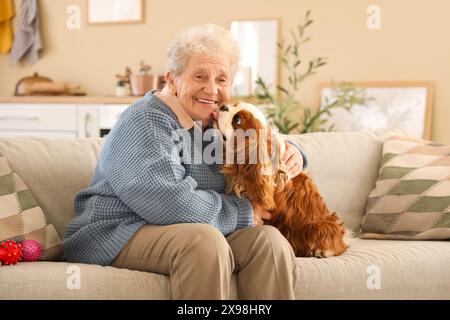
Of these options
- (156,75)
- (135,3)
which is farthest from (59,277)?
(135,3)

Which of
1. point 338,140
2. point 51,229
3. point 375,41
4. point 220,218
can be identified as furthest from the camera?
point 375,41

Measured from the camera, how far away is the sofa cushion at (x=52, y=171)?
2.36 m

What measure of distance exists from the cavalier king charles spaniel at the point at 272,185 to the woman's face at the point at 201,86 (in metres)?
0.08

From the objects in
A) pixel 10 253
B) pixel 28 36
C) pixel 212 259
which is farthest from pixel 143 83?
pixel 212 259

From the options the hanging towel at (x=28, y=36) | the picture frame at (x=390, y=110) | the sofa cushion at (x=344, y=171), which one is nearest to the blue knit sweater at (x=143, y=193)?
the sofa cushion at (x=344, y=171)

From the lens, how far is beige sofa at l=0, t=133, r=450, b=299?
6.35 ft

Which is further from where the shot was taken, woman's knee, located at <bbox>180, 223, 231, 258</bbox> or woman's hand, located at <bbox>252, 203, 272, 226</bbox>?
woman's hand, located at <bbox>252, 203, 272, 226</bbox>

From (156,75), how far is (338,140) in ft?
7.11

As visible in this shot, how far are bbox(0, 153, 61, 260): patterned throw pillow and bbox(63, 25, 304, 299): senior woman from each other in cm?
9

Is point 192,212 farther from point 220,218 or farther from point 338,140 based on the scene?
point 338,140

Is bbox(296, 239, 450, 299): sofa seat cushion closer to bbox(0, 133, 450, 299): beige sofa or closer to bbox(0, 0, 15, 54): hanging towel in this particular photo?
bbox(0, 133, 450, 299): beige sofa

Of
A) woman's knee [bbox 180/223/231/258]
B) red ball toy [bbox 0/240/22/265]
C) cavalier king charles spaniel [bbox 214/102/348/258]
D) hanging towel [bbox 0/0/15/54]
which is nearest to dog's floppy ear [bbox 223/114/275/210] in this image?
cavalier king charles spaniel [bbox 214/102/348/258]

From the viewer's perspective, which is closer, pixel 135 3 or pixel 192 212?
pixel 192 212

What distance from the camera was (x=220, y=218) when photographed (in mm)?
2080
